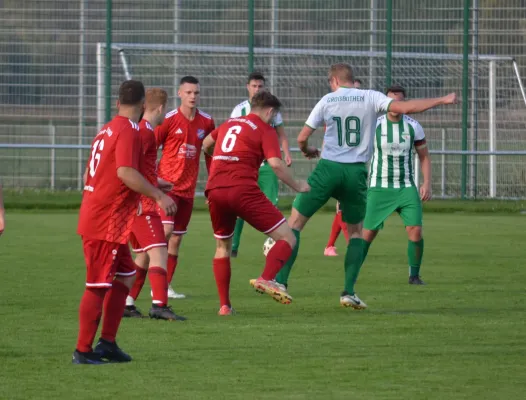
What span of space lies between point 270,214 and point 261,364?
2122 millimetres

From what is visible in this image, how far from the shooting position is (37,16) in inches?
910

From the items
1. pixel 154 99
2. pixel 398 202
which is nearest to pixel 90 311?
pixel 154 99

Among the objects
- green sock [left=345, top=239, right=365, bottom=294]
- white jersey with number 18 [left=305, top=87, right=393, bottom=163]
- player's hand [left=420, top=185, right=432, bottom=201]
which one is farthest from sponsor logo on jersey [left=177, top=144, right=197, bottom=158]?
player's hand [left=420, top=185, right=432, bottom=201]

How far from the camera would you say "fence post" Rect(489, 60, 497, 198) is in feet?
75.2

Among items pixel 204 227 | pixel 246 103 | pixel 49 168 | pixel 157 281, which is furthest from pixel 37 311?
pixel 49 168

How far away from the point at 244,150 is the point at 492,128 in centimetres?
1524

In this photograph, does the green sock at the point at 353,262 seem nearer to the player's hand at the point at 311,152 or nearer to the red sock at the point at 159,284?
the player's hand at the point at 311,152

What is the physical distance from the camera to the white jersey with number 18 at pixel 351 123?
395 inches

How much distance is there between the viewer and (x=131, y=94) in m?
7.27

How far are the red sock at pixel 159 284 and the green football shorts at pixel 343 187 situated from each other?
5.37 ft

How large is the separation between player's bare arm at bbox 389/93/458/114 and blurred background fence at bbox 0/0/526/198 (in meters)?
13.7

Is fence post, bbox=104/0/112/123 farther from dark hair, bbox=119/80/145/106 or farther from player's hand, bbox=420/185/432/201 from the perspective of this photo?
dark hair, bbox=119/80/145/106

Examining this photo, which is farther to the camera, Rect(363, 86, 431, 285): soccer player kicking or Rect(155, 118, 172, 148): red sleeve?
Rect(363, 86, 431, 285): soccer player kicking

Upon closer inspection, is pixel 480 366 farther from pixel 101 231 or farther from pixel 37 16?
pixel 37 16
